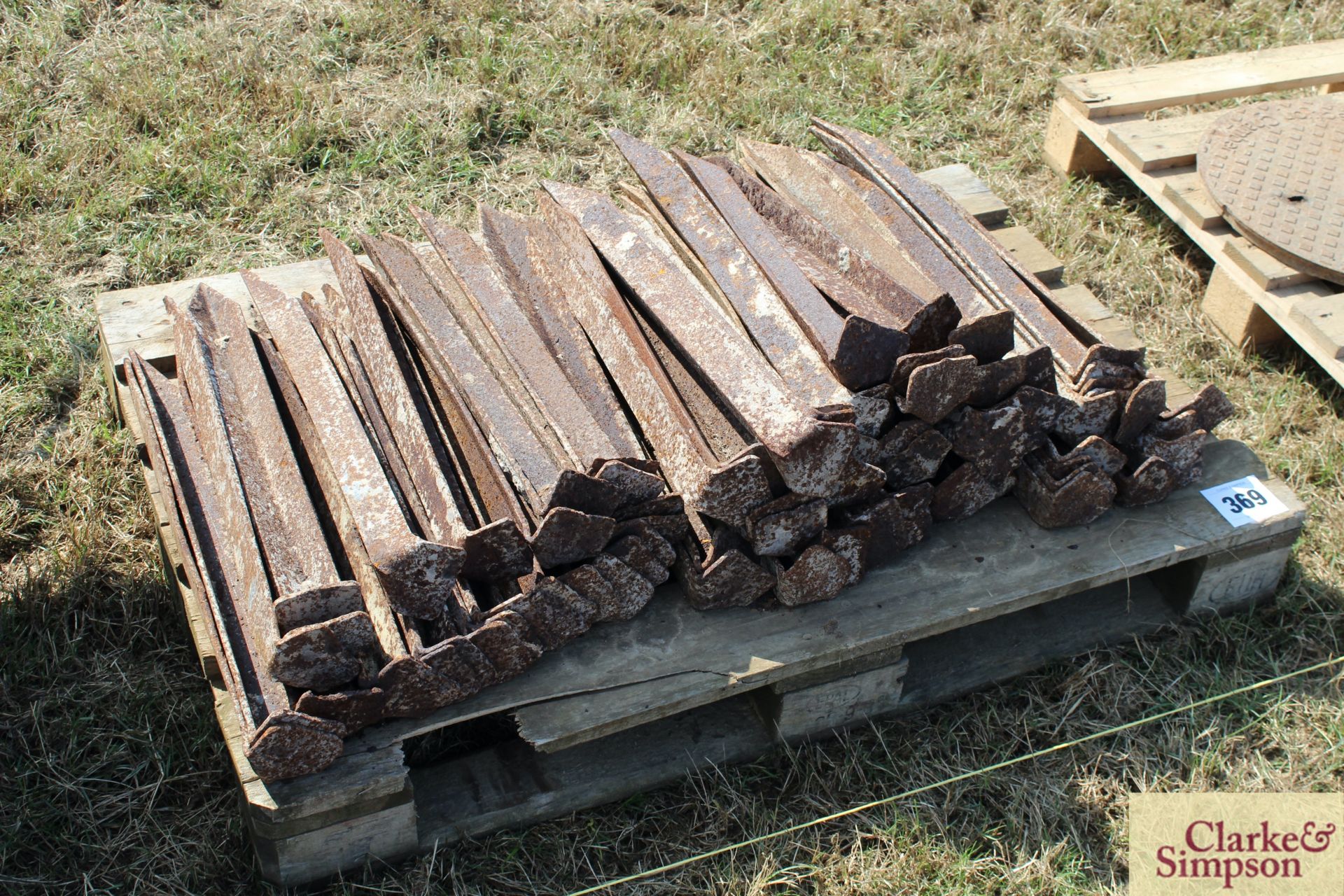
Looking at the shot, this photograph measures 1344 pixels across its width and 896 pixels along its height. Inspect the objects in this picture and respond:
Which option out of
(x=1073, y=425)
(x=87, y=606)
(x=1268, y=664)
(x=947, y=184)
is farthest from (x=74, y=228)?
(x=1268, y=664)

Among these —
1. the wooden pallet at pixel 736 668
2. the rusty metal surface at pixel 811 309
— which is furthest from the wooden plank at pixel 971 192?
the rusty metal surface at pixel 811 309

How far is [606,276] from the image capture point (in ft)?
10.5

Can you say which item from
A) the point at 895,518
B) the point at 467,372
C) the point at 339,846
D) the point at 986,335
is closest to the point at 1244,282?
the point at 986,335

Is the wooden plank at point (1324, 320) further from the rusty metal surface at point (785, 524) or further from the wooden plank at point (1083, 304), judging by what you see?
the rusty metal surface at point (785, 524)

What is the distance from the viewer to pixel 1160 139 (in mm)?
4789

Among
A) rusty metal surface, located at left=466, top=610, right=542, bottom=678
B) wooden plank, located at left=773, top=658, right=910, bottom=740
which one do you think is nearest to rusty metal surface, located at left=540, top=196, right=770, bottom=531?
rusty metal surface, located at left=466, top=610, right=542, bottom=678

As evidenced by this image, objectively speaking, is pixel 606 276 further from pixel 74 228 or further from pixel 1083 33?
pixel 1083 33

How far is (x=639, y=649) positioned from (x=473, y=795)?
0.56 metres

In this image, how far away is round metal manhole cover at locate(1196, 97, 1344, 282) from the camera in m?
4.15

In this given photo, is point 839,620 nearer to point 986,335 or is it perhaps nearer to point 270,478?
point 986,335

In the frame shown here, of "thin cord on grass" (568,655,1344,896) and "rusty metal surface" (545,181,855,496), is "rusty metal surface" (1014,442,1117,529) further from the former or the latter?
"rusty metal surface" (545,181,855,496)

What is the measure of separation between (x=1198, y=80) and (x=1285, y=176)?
2.95 ft

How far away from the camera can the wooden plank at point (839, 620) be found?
8.88 feet

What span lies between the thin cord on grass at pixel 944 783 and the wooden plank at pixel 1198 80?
101 inches
